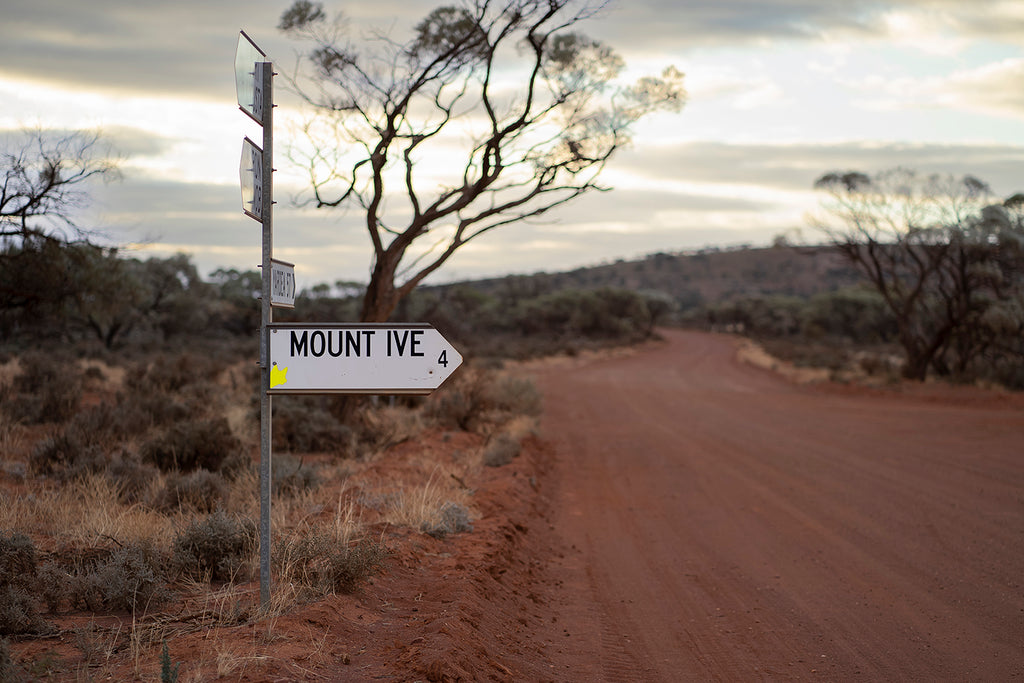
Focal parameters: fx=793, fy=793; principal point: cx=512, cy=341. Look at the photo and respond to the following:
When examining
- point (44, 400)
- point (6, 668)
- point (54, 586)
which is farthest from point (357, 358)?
point (44, 400)

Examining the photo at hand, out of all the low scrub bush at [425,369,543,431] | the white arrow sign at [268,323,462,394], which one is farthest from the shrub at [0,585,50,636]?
the low scrub bush at [425,369,543,431]

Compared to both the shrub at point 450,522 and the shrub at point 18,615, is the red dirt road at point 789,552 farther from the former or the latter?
the shrub at point 18,615

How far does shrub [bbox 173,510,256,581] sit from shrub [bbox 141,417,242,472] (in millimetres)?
3926

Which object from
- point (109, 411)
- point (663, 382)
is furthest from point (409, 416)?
point (663, 382)

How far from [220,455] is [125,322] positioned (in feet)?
90.4

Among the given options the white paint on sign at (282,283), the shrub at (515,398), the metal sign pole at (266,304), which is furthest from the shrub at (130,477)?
the shrub at (515,398)

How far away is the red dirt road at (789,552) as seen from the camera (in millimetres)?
4969

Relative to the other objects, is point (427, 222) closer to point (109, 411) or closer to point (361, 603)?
point (109, 411)

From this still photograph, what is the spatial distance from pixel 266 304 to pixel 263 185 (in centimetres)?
72

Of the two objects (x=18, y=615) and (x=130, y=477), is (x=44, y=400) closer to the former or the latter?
(x=130, y=477)

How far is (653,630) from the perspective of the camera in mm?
5391

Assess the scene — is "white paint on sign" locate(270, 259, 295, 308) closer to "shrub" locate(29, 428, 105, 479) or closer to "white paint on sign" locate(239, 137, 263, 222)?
"white paint on sign" locate(239, 137, 263, 222)

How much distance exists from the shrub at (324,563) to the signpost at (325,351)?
1041 millimetres

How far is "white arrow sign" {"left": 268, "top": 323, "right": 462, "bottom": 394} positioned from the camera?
13.9ft
